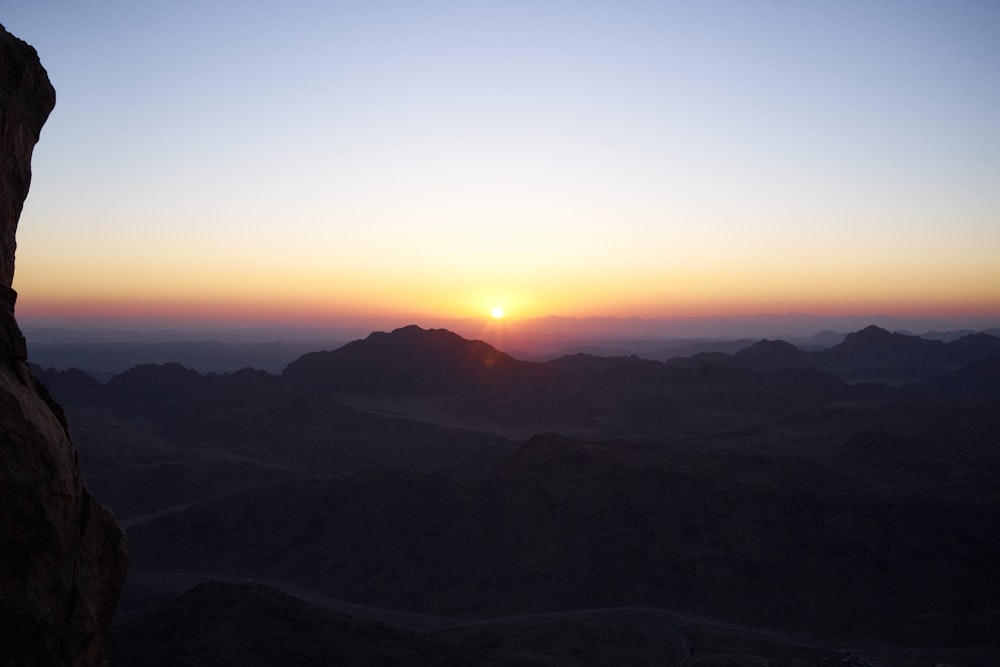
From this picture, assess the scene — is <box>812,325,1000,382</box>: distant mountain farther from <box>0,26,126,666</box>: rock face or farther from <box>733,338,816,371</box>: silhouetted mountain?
<box>0,26,126,666</box>: rock face

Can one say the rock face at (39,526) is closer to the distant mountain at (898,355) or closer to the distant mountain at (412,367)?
the distant mountain at (412,367)

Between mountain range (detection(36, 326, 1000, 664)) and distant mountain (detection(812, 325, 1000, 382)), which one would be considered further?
distant mountain (detection(812, 325, 1000, 382))

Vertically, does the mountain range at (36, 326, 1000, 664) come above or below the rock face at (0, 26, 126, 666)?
below

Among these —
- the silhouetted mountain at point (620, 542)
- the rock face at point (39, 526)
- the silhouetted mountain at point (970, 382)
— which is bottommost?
the silhouetted mountain at point (620, 542)

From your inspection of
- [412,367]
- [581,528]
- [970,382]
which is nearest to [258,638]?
[581,528]

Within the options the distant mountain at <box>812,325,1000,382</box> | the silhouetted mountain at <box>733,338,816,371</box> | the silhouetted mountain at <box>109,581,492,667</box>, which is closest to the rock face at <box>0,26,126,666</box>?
the silhouetted mountain at <box>109,581,492,667</box>

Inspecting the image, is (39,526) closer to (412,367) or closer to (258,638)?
(258,638)

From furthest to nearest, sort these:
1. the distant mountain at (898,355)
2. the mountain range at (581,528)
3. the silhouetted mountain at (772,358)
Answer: the distant mountain at (898,355) → the silhouetted mountain at (772,358) → the mountain range at (581,528)

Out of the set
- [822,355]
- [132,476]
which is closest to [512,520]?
[132,476]

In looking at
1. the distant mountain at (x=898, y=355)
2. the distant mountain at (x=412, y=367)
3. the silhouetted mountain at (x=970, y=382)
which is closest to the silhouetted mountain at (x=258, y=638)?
the distant mountain at (x=412, y=367)
